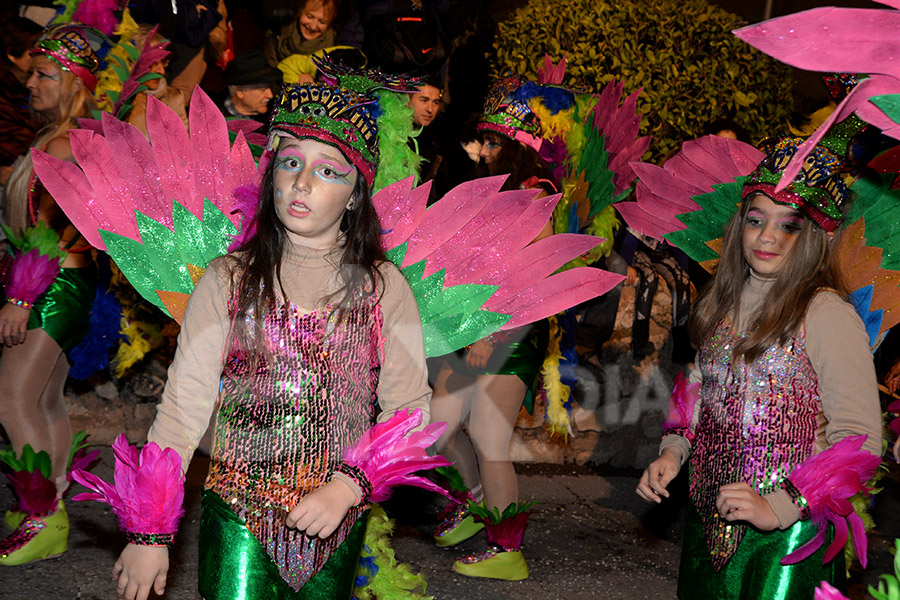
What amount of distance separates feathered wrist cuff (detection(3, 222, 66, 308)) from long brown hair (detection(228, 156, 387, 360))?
5.39ft

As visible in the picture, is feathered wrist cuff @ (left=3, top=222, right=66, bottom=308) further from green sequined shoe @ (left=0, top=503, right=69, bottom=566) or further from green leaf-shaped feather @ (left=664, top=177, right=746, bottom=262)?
green leaf-shaped feather @ (left=664, top=177, right=746, bottom=262)

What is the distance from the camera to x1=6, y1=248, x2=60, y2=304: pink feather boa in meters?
3.63

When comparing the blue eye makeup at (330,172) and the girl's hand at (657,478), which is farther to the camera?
the girl's hand at (657,478)

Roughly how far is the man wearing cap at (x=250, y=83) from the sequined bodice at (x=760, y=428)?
148 inches

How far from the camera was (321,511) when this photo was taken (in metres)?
2.03

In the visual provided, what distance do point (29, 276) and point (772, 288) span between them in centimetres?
277

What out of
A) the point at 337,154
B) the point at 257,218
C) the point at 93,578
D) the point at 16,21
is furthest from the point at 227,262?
the point at 16,21

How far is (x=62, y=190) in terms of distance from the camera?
7.88 ft

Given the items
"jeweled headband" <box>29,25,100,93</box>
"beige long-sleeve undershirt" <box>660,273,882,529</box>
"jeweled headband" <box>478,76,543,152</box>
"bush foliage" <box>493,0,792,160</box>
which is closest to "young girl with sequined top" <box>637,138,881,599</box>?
"beige long-sleeve undershirt" <box>660,273,882,529</box>

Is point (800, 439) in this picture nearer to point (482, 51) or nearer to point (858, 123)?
point (858, 123)

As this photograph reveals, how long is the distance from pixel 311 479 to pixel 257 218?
70 centimetres

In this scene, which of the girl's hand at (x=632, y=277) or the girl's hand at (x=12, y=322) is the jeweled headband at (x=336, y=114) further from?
the girl's hand at (x=632, y=277)

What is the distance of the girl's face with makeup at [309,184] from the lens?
2.24m

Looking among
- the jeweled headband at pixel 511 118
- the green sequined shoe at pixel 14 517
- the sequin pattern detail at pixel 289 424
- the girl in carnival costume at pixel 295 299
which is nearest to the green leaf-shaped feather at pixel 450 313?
the girl in carnival costume at pixel 295 299
